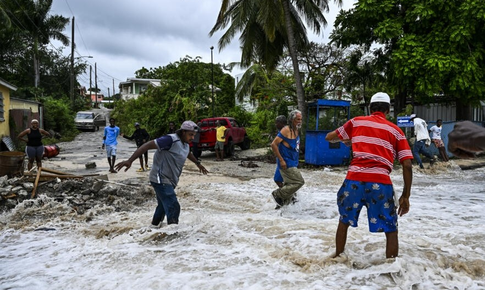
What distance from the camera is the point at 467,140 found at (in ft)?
7.06

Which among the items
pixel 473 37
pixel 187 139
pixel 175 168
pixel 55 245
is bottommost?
pixel 55 245

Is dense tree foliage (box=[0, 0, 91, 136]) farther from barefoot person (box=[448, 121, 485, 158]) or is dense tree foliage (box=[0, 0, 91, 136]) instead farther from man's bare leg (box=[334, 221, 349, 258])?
barefoot person (box=[448, 121, 485, 158])

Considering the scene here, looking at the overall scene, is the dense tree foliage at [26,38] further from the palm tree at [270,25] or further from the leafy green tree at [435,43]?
the leafy green tree at [435,43]

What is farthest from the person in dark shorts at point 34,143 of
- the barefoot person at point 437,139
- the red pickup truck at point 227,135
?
the barefoot person at point 437,139

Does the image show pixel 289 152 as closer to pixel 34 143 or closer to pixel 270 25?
pixel 34 143

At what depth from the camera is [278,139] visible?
20.9ft

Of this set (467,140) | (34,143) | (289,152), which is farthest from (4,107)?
(467,140)

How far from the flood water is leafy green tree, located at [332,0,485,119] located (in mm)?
8867

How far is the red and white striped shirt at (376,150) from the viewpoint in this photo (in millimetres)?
3814

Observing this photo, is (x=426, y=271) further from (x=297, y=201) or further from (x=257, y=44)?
(x=257, y=44)

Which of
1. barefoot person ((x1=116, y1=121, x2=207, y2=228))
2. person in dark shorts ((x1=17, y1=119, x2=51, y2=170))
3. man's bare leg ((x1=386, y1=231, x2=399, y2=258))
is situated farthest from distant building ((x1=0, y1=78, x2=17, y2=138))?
man's bare leg ((x1=386, y1=231, x2=399, y2=258))

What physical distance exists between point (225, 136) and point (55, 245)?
38.1 feet

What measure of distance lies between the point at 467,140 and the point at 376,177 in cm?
168

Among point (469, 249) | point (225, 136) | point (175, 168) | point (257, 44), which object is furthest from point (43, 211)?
point (257, 44)
